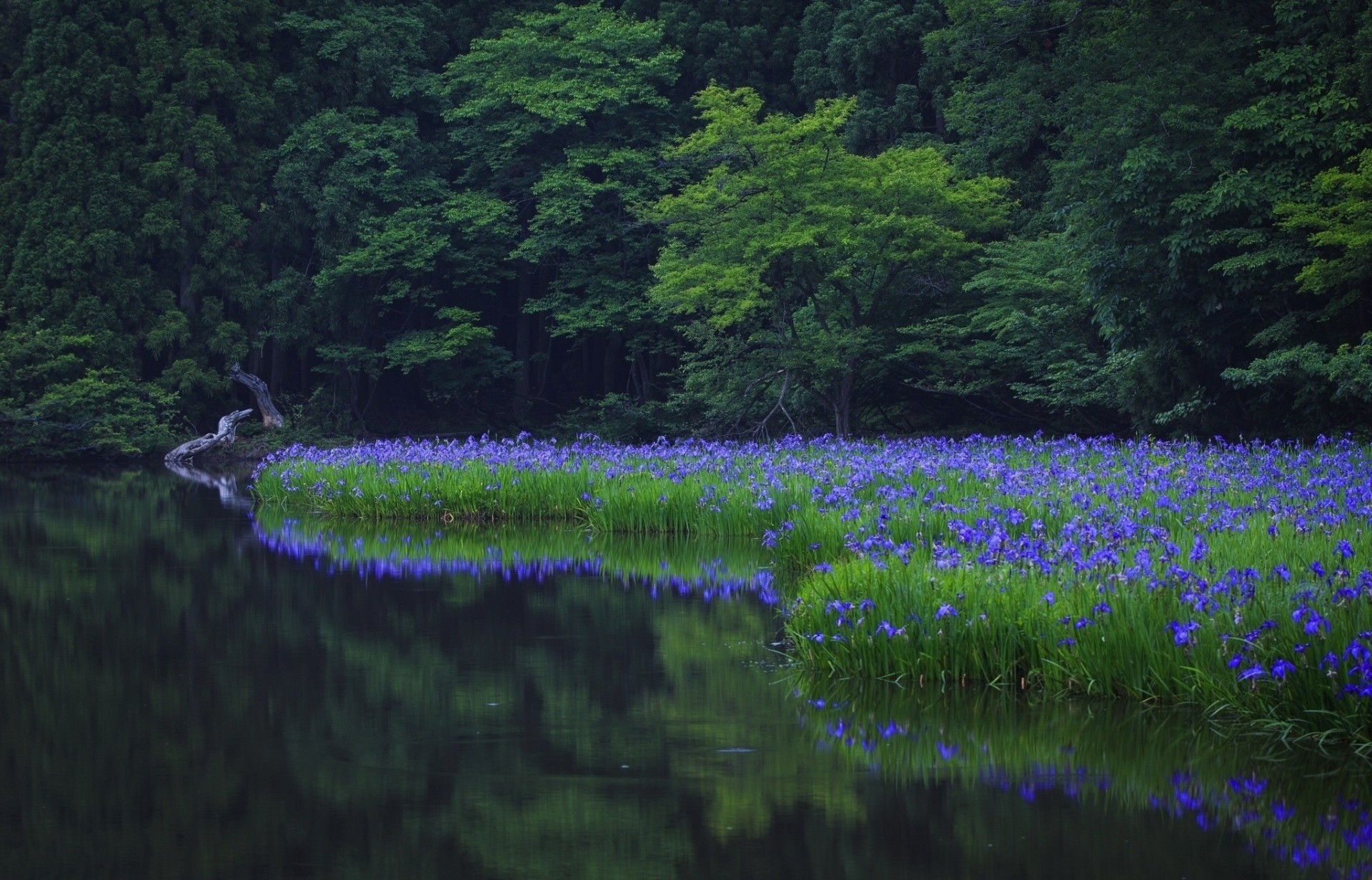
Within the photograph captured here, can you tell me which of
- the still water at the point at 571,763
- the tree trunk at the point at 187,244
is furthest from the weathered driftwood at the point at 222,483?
the still water at the point at 571,763

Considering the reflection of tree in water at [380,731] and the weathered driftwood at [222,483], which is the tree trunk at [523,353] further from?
the reflection of tree in water at [380,731]

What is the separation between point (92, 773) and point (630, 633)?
3526mm

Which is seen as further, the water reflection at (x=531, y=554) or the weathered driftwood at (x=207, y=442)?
the weathered driftwood at (x=207, y=442)

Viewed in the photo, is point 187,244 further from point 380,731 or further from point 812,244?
point 380,731

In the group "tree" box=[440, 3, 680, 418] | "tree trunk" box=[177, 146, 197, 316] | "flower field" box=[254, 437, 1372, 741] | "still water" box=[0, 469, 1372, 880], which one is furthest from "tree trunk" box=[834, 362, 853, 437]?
"tree trunk" box=[177, 146, 197, 316]

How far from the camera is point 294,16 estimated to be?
32.0m

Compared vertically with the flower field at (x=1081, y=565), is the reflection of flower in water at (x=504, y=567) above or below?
below

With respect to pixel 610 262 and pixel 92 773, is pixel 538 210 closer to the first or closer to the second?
pixel 610 262

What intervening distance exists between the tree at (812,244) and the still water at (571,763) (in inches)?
478

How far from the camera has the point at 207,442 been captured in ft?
96.5

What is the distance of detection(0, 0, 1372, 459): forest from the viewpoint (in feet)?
54.3

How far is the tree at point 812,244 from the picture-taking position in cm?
2092

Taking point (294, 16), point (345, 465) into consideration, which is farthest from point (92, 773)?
point (294, 16)

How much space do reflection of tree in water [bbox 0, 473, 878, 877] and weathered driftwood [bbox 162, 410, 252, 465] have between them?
1934 centimetres
